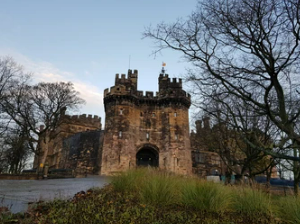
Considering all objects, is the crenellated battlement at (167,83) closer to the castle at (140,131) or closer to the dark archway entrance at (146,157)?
the castle at (140,131)

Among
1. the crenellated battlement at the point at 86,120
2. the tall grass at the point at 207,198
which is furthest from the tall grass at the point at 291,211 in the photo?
the crenellated battlement at the point at 86,120

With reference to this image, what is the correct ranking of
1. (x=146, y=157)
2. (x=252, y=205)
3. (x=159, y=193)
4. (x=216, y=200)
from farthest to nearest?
(x=146, y=157) < (x=159, y=193) < (x=252, y=205) < (x=216, y=200)

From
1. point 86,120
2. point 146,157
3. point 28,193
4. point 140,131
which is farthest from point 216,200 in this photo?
point 86,120

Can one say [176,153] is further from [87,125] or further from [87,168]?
[87,125]

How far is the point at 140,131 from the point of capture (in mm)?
28188

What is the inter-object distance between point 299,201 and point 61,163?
35.9m

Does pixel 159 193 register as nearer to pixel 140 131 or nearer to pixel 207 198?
pixel 207 198

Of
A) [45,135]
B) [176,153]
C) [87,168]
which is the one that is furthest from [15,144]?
[176,153]

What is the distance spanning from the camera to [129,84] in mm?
28859

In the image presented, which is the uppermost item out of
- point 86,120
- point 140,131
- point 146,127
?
point 86,120

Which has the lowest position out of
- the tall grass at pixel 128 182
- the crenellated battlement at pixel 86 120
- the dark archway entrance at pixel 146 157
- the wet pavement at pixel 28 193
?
the wet pavement at pixel 28 193

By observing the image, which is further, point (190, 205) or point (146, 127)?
point (146, 127)

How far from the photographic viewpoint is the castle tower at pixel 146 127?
26.0 meters

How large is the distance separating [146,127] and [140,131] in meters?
0.91
